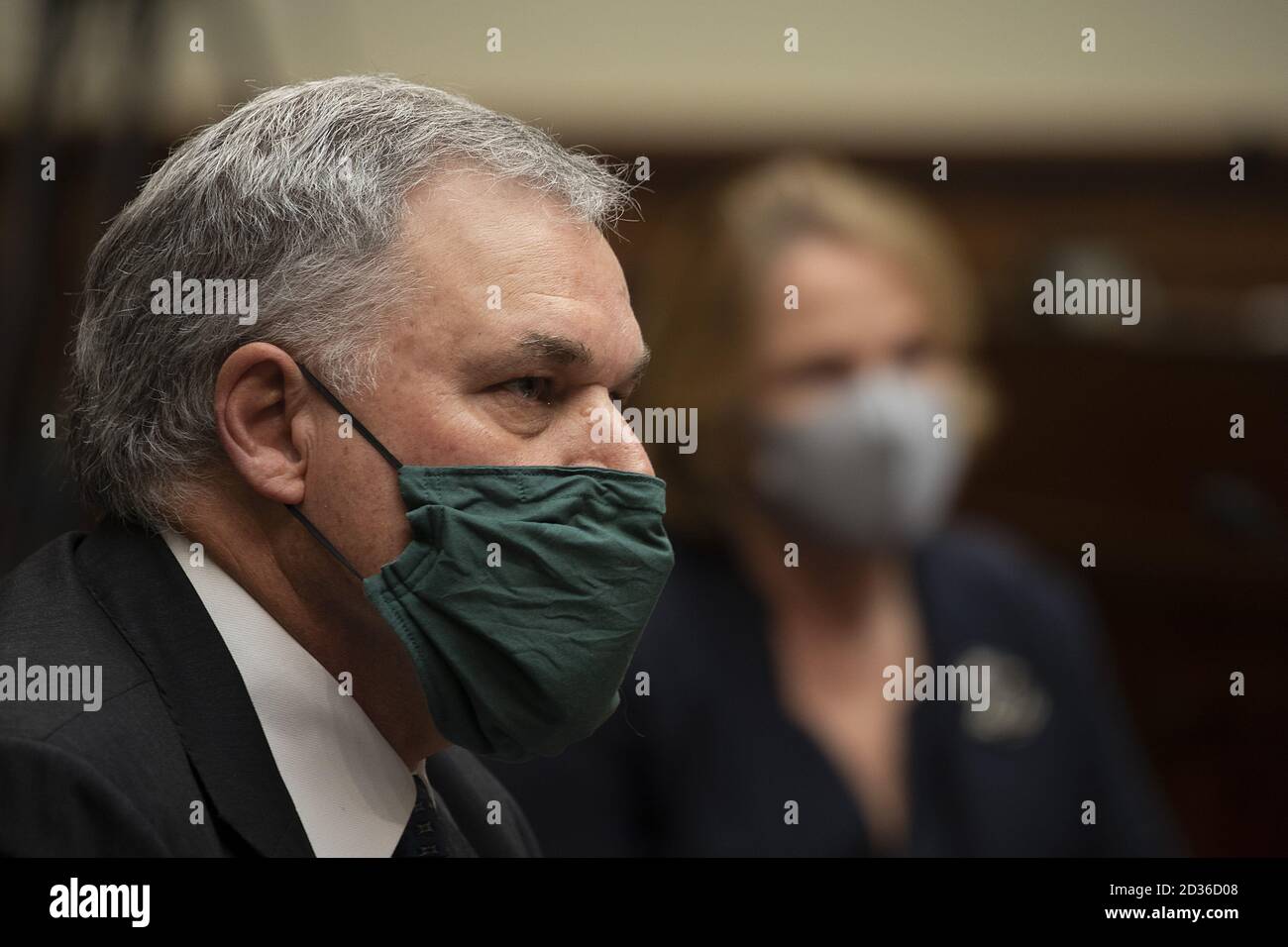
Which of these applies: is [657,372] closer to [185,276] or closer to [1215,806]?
[185,276]

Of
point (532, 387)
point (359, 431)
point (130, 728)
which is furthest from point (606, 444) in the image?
point (130, 728)

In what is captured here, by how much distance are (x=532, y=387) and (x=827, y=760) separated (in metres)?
1.39

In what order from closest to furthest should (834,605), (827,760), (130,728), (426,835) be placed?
(130,728) < (426,835) < (827,760) < (834,605)

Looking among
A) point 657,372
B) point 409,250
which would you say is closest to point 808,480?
point 657,372

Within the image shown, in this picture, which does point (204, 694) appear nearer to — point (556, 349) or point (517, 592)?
point (517, 592)

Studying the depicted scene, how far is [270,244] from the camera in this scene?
4.58 ft

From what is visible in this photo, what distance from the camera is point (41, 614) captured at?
1.32 meters

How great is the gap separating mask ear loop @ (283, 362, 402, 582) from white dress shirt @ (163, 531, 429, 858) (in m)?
0.09

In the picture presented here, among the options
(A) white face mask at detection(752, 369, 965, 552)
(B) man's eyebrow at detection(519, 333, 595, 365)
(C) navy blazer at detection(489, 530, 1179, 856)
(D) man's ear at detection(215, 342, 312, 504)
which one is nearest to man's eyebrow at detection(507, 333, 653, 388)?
(B) man's eyebrow at detection(519, 333, 595, 365)

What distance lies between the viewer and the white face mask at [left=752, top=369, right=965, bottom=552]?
2.93 meters

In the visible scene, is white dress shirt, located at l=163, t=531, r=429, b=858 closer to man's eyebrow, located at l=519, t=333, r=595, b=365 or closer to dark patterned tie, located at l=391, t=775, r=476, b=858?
dark patterned tie, located at l=391, t=775, r=476, b=858

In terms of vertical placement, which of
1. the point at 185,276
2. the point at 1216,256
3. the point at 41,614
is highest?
the point at 1216,256
